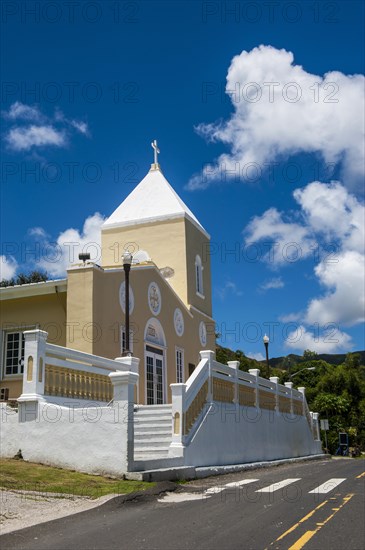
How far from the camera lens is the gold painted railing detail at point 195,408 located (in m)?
15.1

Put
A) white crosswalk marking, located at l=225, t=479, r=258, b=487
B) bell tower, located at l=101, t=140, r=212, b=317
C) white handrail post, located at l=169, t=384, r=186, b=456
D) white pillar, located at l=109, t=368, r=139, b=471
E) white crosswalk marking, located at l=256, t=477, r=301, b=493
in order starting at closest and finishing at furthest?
white crosswalk marking, located at l=256, t=477, r=301, b=493, white pillar, located at l=109, t=368, r=139, b=471, white crosswalk marking, located at l=225, t=479, r=258, b=487, white handrail post, located at l=169, t=384, r=186, b=456, bell tower, located at l=101, t=140, r=212, b=317

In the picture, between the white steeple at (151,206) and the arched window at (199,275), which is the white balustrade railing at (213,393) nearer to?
the arched window at (199,275)

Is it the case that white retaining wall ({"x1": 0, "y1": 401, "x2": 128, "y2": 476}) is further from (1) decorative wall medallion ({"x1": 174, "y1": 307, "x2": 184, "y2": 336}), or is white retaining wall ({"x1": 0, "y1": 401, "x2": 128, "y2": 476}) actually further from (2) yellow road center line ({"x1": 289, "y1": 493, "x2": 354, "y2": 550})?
(1) decorative wall medallion ({"x1": 174, "y1": 307, "x2": 184, "y2": 336})

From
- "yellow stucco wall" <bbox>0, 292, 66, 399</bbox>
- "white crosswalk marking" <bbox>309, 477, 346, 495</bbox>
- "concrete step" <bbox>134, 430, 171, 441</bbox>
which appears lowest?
"white crosswalk marking" <bbox>309, 477, 346, 495</bbox>

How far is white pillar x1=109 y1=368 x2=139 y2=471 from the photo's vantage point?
1197 cm

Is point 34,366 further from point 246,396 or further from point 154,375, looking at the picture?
point 154,375

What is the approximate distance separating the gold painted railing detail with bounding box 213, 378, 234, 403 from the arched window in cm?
1027

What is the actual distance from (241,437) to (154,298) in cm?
649

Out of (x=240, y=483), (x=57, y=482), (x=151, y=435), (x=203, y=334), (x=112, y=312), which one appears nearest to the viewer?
(x=57, y=482)

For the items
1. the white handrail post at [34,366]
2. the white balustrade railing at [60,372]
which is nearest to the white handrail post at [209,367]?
the white balustrade railing at [60,372]

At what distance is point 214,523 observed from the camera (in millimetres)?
8039

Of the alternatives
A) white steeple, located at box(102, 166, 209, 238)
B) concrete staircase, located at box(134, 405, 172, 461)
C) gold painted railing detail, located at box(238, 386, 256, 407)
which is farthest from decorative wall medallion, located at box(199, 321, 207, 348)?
concrete staircase, located at box(134, 405, 172, 461)

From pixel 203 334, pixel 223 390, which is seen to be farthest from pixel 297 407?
pixel 223 390

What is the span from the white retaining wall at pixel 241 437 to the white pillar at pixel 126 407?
2.73m
